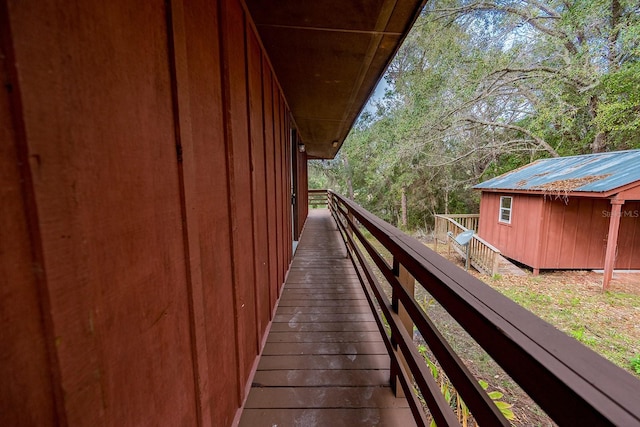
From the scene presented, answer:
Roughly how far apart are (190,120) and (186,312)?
67 centimetres

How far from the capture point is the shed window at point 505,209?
9.37 metres

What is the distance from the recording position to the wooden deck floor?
1.45m

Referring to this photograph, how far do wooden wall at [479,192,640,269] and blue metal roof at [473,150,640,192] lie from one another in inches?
23.9

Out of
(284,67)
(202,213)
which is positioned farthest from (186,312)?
(284,67)

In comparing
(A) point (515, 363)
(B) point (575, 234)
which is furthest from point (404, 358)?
(B) point (575, 234)

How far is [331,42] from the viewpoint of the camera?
201cm

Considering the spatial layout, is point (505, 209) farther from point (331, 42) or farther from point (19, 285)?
point (19, 285)

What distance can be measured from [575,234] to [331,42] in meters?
9.55

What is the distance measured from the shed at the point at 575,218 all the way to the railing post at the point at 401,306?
7.62m

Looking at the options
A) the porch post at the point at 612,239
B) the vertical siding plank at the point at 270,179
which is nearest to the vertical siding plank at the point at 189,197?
the vertical siding plank at the point at 270,179

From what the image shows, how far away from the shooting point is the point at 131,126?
0.66m

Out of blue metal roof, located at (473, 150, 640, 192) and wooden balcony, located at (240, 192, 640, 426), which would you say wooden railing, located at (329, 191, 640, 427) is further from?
blue metal roof, located at (473, 150, 640, 192)

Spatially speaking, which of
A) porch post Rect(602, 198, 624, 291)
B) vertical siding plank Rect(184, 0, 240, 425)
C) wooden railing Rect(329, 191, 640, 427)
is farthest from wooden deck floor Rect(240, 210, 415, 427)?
porch post Rect(602, 198, 624, 291)

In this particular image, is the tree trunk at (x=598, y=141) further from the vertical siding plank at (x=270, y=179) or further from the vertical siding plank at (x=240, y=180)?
the vertical siding plank at (x=240, y=180)
